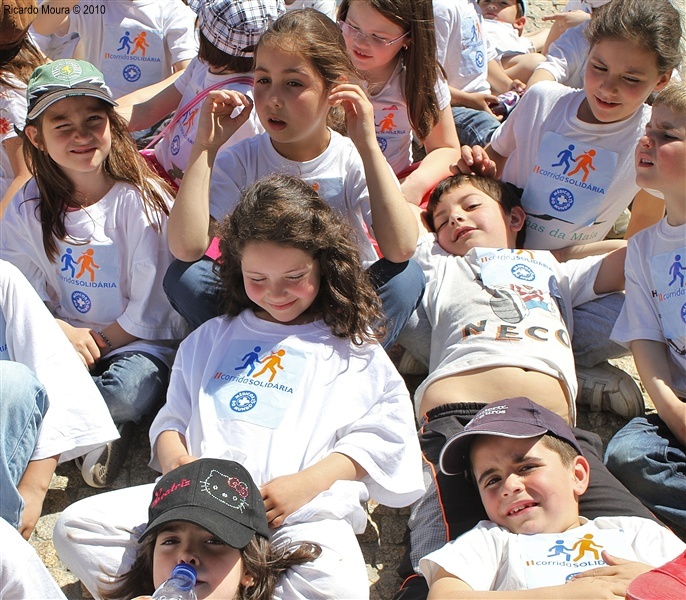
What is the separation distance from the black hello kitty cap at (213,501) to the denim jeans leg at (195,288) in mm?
691

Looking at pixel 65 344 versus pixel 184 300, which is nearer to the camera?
pixel 65 344

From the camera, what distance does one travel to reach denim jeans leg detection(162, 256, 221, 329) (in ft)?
8.11

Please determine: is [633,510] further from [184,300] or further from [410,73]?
[410,73]

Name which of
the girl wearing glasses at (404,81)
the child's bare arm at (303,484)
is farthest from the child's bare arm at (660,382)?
the girl wearing glasses at (404,81)

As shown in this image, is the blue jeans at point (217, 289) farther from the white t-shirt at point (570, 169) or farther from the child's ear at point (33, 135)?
the white t-shirt at point (570, 169)

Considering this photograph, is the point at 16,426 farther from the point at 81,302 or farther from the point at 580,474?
the point at 580,474

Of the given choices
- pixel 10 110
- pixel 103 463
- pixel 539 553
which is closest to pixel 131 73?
pixel 10 110

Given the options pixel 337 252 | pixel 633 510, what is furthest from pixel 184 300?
pixel 633 510

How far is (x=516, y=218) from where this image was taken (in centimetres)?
301

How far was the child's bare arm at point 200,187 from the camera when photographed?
96.7 inches

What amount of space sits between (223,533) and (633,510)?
3.22 ft

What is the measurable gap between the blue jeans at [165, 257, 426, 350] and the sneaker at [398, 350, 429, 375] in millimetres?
256

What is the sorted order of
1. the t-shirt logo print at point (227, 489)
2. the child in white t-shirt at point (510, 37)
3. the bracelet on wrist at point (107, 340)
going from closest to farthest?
the t-shirt logo print at point (227, 489) → the bracelet on wrist at point (107, 340) → the child in white t-shirt at point (510, 37)

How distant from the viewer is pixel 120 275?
8.65ft
